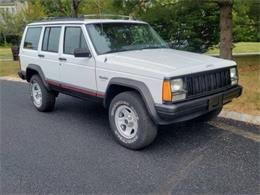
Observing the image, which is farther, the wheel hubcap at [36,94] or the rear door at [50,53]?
the wheel hubcap at [36,94]

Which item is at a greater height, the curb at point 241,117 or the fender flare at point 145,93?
the fender flare at point 145,93

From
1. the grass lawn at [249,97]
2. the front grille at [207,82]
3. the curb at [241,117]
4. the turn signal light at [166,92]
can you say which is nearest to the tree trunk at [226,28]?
the grass lawn at [249,97]

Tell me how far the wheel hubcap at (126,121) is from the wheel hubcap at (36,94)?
2.54 m

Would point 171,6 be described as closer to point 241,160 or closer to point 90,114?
point 90,114

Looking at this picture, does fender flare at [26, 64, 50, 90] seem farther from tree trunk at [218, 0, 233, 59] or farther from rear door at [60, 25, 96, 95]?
tree trunk at [218, 0, 233, 59]

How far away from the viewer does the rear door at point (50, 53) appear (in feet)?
19.2

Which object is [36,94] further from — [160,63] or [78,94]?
[160,63]

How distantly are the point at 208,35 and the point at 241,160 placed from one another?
990 cm

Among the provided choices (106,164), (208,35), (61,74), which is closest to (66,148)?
(106,164)

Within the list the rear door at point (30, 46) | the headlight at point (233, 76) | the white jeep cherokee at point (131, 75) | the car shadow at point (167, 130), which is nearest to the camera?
the white jeep cherokee at point (131, 75)

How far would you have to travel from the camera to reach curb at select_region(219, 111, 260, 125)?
5384mm

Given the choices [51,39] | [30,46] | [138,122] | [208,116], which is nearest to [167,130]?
[208,116]

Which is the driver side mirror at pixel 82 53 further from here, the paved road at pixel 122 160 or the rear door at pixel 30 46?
the rear door at pixel 30 46

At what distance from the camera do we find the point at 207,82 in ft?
14.3
